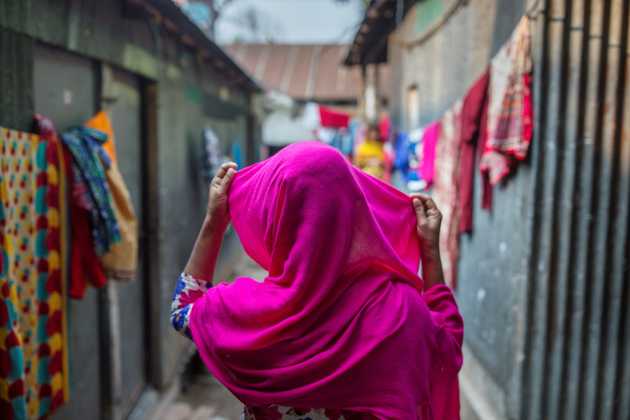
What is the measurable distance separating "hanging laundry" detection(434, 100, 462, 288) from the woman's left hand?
317cm

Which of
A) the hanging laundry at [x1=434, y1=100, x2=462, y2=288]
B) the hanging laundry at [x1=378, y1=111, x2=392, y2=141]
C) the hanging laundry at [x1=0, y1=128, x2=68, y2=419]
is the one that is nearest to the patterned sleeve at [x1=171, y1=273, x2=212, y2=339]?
the hanging laundry at [x1=0, y1=128, x2=68, y2=419]

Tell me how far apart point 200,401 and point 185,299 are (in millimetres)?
3912

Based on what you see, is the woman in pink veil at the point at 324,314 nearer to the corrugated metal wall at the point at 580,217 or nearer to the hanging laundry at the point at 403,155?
the corrugated metal wall at the point at 580,217

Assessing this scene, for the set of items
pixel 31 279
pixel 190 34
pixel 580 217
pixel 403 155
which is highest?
pixel 190 34

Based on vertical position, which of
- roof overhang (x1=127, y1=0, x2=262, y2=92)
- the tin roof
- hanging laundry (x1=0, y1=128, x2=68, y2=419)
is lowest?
hanging laundry (x1=0, y1=128, x2=68, y2=419)

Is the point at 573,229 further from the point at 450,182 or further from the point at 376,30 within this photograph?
the point at 376,30

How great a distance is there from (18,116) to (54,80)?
63 centimetres

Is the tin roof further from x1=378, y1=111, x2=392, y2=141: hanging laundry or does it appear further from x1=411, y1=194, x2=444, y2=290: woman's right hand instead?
x1=411, y1=194, x2=444, y2=290: woman's right hand

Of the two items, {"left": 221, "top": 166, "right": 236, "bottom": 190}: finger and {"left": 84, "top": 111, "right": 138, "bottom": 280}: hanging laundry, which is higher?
{"left": 221, "top": 166, "right": 236, "bottom": 190}: finger

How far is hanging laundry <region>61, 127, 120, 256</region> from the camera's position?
3.11 m

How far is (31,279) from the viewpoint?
268cm

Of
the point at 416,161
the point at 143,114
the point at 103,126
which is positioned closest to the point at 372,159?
the point at 416,161

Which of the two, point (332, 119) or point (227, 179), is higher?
point (332, 119)

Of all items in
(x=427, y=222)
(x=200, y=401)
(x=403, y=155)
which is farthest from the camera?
(x=403, y=155)
